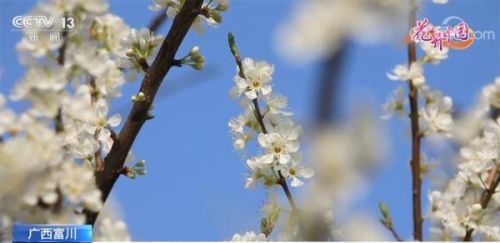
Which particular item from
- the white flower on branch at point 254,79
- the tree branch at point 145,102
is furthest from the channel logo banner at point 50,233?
the white flower on branch at point 254,79

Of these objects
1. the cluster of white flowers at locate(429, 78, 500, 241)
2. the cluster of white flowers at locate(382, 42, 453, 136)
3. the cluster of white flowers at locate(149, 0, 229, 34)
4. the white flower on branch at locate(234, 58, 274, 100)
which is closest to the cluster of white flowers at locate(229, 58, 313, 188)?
the white flower on branch at locate(234, 58, 274, 100)

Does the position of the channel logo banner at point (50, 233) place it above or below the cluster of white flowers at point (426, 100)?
below

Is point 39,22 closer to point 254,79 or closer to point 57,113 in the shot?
point 57,113

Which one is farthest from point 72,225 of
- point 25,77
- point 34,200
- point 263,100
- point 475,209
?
point 475,209

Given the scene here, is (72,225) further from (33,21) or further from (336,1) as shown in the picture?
(336,1)

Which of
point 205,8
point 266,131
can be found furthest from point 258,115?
point 205,8

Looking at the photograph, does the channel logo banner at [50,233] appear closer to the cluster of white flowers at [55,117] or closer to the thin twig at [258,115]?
the cluster of white flowers at [55,117]

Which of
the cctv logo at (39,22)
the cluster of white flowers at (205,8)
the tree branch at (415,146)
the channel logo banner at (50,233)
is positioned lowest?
the channel logo banner at (50,233)

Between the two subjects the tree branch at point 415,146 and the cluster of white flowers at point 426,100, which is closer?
the tree branch at point 415,146
